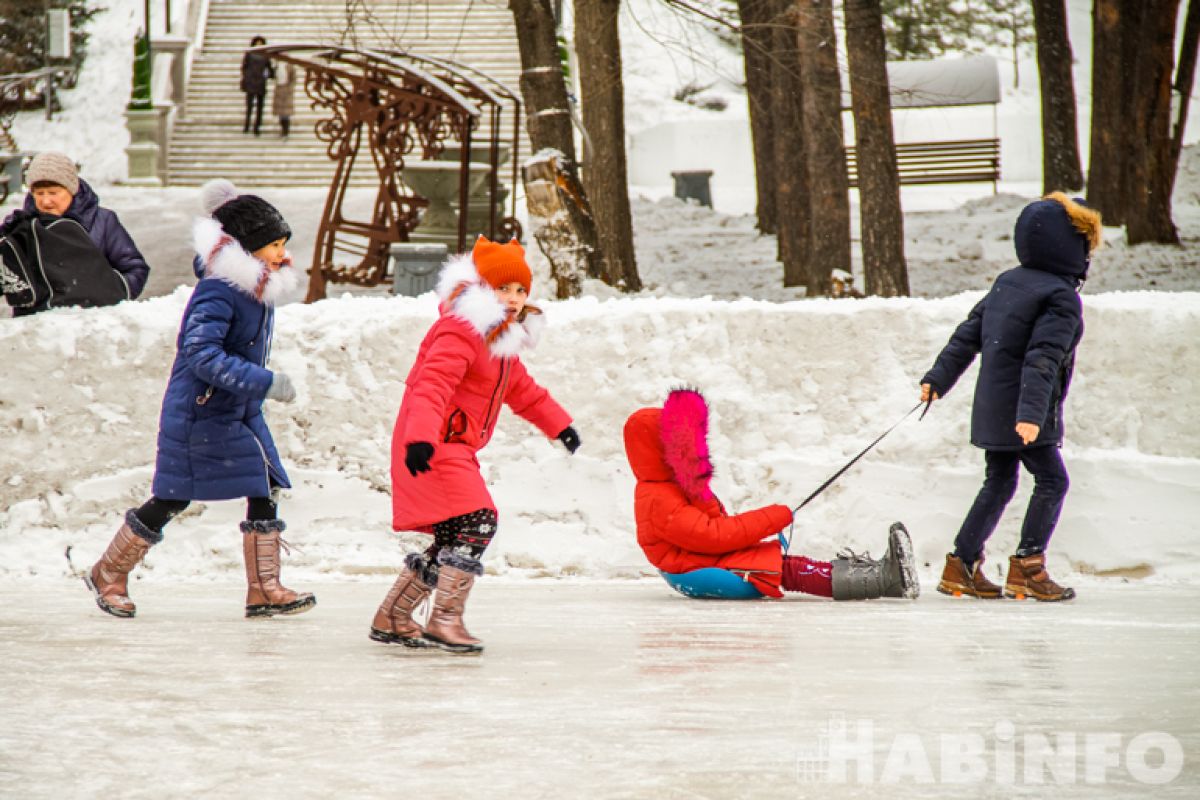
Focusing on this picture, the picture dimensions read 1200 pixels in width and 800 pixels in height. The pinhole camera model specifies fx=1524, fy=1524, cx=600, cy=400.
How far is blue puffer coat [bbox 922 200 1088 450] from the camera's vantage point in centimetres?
650

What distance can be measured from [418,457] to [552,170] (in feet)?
24.2

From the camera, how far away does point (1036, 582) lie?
6727 mm

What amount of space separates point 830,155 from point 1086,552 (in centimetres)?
846

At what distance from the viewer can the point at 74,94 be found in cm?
3728

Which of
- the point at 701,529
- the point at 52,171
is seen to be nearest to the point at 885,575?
the point at 701,529

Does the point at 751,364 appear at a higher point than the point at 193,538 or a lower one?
higher

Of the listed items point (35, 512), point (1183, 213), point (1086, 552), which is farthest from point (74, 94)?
point (1086, 552)

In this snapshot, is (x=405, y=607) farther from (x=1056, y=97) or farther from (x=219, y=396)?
(x=1056, y=97)

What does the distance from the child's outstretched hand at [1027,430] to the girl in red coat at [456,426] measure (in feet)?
6.63

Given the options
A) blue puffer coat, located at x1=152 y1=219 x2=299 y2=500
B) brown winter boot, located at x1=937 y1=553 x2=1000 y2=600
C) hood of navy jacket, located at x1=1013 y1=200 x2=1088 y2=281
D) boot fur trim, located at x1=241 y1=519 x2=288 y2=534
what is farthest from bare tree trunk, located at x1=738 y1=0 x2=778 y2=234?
boot fur trim, located at x1=241 y1=519 x2=288 y2=534

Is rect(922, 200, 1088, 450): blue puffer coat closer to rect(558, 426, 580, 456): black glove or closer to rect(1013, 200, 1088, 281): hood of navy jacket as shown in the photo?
rect(1013, 200, 1088, 281): hood of navy jacket

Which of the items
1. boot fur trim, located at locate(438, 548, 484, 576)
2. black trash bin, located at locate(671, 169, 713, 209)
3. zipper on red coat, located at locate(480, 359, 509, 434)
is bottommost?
boot fur trim, located at locate(438, 548, 484, 576)

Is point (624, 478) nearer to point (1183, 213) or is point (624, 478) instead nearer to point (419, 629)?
point (419, 629)

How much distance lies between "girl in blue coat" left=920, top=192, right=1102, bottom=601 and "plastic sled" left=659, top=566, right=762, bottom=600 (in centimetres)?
97
